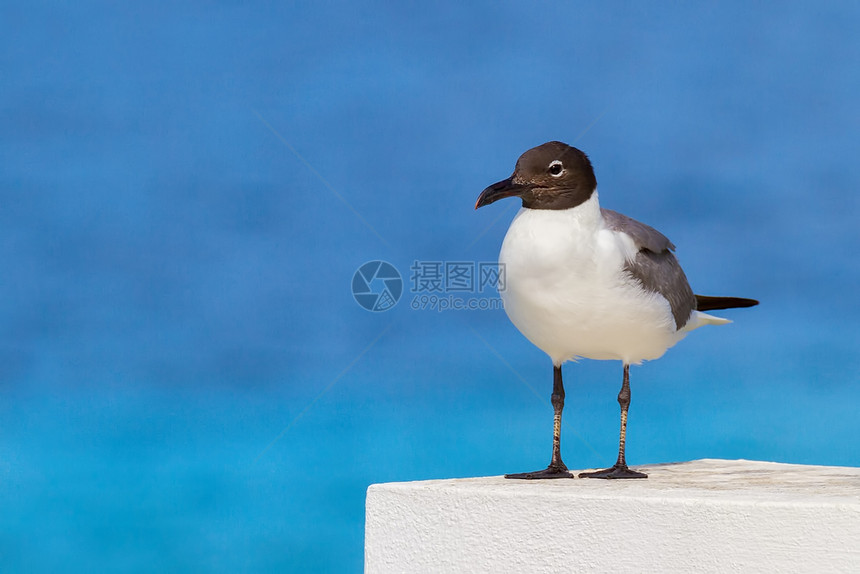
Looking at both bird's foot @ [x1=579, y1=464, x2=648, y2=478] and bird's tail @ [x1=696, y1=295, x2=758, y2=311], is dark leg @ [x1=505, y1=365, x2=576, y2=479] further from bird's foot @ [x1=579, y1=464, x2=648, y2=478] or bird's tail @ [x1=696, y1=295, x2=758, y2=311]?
bird's tail @ [x1=696, y1=295, x2=758, y2=311]

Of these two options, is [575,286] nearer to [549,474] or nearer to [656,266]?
[656,266]

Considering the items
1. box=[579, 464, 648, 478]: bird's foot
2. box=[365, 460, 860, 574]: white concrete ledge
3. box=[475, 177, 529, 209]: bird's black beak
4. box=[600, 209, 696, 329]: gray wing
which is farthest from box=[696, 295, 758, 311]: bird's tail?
box=[475, 177, 529, 209]: bird's black beak

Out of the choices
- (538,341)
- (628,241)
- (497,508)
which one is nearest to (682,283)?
(628,241)

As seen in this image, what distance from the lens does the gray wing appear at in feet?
20.3

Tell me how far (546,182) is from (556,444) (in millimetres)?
1723

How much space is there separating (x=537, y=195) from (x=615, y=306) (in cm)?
85

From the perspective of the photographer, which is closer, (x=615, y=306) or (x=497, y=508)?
(x=497, y=508)

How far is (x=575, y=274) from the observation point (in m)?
5.89

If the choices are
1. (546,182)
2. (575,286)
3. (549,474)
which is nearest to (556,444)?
(549,474)

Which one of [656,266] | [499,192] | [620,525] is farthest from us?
[656,266]

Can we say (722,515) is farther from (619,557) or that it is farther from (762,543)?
(619,557)

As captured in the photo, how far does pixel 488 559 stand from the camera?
5227 millimetres

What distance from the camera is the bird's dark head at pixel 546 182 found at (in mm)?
6062

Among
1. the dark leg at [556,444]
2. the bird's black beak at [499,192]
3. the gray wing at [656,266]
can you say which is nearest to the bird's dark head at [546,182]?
the bird's black beak at [499,192]
